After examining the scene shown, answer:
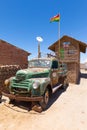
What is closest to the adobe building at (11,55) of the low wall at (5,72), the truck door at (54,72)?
the low wall at (5,72)

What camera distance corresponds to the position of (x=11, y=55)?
52.6 ft

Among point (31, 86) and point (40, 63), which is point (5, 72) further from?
point (31, 86)

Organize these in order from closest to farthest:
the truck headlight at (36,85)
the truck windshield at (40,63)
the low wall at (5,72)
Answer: the truck headlight at (36,85) → the truck windshield at (40,63) → the low wall at (5,72)

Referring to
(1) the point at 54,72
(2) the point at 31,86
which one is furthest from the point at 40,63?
(2) the point at 31,86

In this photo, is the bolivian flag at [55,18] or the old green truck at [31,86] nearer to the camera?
the old green truck at [31,86]

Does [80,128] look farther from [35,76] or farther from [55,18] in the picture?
[55,18]

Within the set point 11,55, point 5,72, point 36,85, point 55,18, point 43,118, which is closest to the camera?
point 43,118

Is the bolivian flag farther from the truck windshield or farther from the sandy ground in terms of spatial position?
the sandy ground

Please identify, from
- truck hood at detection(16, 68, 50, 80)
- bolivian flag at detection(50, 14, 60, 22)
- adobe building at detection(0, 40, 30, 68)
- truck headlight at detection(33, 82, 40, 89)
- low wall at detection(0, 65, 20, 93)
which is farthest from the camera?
bolivian flag at detection(50, 14, 60, 22)

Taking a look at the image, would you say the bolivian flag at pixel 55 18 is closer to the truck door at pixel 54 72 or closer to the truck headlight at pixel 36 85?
the truck door at pixel 54 72

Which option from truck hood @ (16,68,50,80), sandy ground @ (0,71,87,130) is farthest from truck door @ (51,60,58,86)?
sandy ground @ (0,71,87,130)

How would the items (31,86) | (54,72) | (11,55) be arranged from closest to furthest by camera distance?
(31,86) < (54,72) < (11,55)

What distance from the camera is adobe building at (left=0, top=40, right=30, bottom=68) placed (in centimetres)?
1442

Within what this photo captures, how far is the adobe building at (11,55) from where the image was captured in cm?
1442
